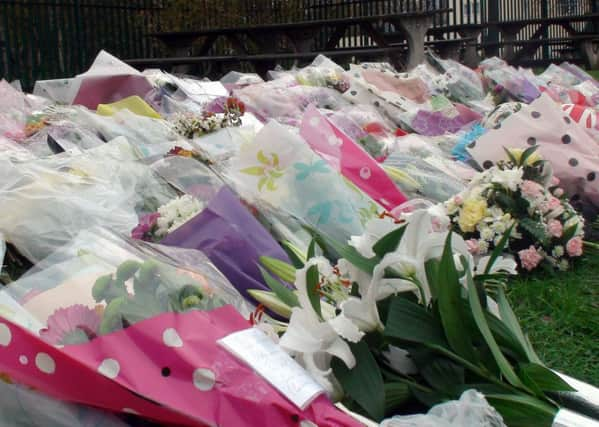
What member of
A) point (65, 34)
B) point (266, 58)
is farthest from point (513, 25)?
point (65, 34)

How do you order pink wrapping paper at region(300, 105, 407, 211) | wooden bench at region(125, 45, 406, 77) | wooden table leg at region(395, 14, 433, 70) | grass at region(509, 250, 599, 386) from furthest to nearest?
wooden bench at region(125, 45, 406, 77) → wooden table leg at region(395, 14, 433, 70) → pink wrapping paper at region(300, 105, 407, 211) → grass at region(509, 250, 599, 386)

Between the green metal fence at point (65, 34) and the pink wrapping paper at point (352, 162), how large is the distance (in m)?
8.42

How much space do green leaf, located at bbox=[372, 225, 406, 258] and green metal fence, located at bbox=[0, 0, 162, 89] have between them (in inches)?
394

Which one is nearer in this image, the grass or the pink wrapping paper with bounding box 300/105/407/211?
the grass

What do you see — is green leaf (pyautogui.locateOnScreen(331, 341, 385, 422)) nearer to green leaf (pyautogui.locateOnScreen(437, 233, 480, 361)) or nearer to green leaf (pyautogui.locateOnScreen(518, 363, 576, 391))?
green leaf (pyautogui.locateOnScreen(437, 233, 480, 361))

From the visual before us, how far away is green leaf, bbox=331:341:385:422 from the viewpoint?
159cm

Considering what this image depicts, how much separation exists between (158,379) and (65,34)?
11210 millimetres

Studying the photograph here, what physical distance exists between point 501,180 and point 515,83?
3004mm

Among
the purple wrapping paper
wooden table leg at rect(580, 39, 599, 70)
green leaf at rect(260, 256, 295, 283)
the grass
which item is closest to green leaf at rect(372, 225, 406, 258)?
green leaf at rect(260, 256, 295, 283)

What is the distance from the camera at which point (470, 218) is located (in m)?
3.00

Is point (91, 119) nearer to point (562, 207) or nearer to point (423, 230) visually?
point (562, 207)

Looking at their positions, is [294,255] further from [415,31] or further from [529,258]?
[415,31]

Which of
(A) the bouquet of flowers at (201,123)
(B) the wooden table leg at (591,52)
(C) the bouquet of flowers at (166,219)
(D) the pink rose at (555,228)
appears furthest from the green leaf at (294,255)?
(B) the wooden table leg at (591,52)

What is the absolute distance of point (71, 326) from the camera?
163 cm
